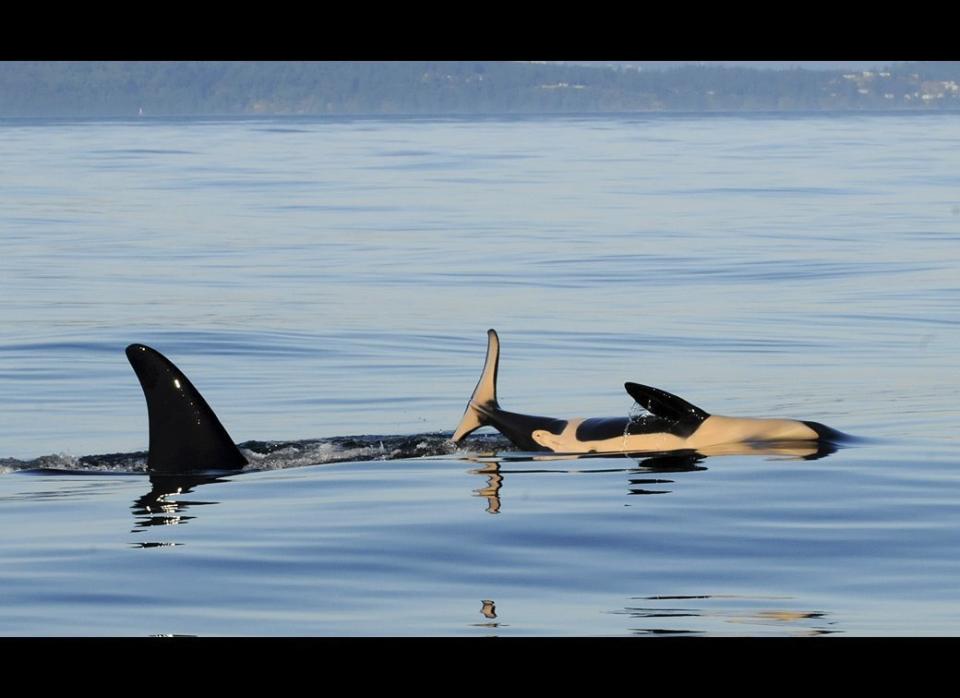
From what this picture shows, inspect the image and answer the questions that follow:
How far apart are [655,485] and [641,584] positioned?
3.39 meters

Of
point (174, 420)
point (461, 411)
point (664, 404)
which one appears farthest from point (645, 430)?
point (174, 420)

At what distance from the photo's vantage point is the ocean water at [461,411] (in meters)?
9.92

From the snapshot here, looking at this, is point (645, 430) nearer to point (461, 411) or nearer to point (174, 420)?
point (461, 411)

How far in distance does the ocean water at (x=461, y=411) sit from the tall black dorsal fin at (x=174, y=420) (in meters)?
0.34

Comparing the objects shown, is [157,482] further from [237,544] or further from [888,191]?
[888,191]

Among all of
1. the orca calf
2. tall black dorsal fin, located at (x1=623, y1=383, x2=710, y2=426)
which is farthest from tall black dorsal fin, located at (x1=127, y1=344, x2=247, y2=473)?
tall black dorsal fin, located at (x1=623, y1=383, x2=710, y2=426)

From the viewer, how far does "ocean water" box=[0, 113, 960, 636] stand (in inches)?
391

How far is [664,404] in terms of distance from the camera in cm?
1497

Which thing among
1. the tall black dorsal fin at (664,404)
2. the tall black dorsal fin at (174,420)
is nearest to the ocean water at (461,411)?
the tall black dorsal fin at (174,420)

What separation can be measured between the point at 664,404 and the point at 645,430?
1.22ft

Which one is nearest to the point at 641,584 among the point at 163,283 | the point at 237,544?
the point at 237,544

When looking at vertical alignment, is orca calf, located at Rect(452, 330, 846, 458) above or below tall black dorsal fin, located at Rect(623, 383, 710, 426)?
below

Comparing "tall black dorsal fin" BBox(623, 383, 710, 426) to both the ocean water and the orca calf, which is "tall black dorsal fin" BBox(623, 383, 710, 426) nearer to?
the orca calf
